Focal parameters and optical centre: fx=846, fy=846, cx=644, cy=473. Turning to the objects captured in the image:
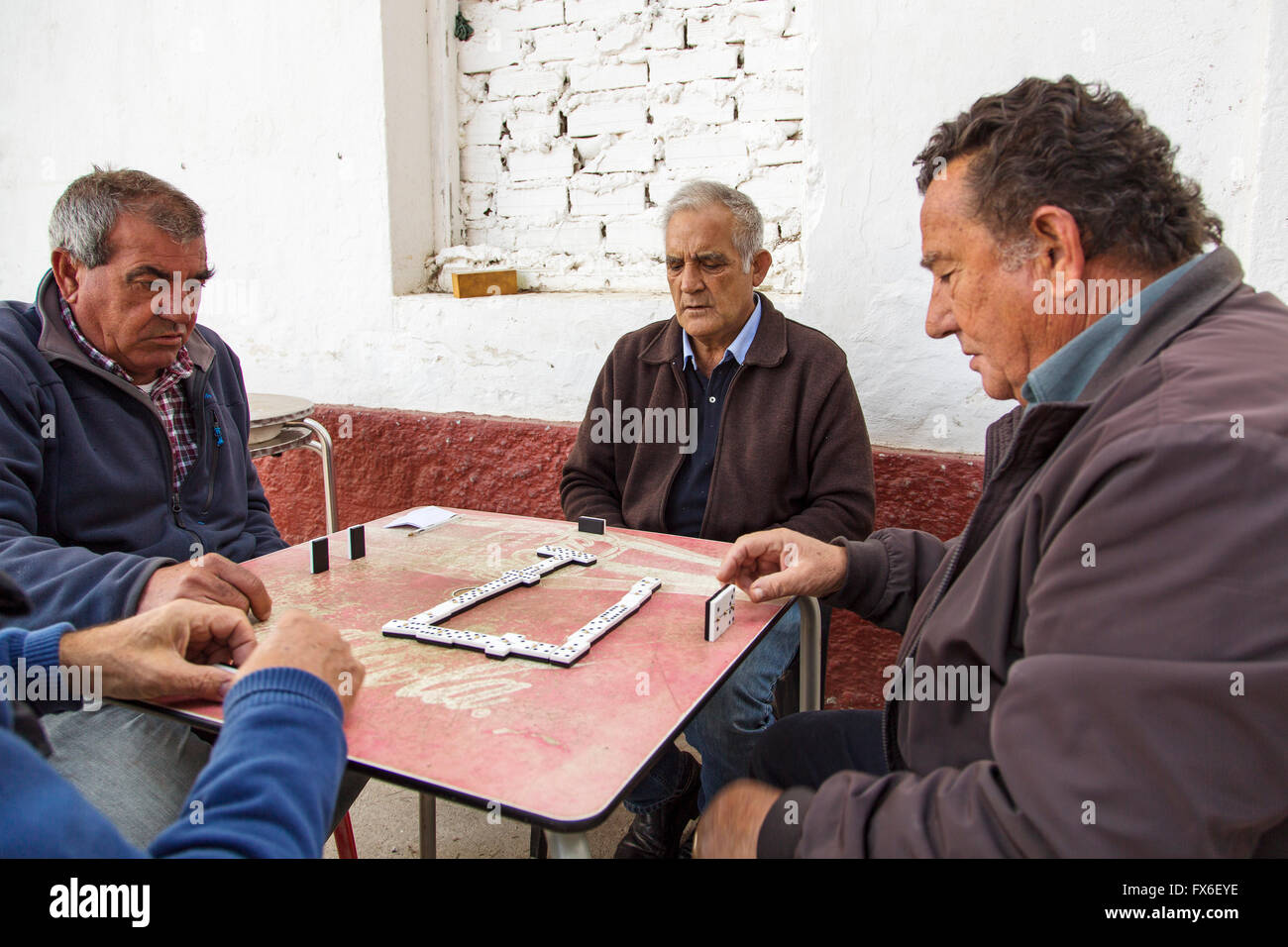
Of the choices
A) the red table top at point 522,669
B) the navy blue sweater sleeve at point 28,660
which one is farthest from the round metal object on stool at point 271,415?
the navy blue sweater sleeve at point 28,660

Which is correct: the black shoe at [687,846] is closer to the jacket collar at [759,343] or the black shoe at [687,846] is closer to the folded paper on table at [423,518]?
the folded paper on table at [423,518]

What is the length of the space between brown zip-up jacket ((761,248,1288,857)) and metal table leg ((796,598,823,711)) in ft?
2.22

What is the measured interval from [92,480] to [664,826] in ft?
5.62

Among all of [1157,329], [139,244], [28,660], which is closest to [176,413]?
[139,244]

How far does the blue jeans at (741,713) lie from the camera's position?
216cm

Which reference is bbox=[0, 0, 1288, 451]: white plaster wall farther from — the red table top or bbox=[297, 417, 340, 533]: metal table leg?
the red table top

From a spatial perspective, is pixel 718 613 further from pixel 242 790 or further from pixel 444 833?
pixel 444 833

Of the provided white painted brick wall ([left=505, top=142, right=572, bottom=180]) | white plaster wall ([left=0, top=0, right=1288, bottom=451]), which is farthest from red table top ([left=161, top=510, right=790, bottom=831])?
white painted brick wall ([left=505, top=142, right=572, bottom=180])

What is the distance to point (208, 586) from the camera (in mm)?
1508

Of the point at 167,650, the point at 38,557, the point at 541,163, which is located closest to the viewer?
the point at 167,650

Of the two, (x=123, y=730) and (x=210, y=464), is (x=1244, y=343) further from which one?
(x=210, y=464)

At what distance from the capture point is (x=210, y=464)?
231cm

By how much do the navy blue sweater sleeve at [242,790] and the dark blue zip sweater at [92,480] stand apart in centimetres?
70

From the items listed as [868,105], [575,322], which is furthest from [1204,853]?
[575,322]
